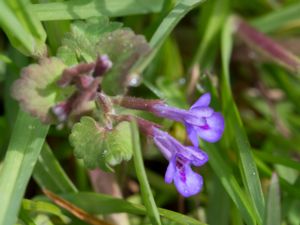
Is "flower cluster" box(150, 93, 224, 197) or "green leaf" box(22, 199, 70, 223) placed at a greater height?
"flower cluster" box(150, 93, 224, 197)

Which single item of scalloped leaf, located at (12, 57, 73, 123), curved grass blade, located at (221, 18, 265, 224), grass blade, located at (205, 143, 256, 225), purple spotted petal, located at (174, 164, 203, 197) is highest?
scalloped leaf, located at (12, 57, 73, 123)

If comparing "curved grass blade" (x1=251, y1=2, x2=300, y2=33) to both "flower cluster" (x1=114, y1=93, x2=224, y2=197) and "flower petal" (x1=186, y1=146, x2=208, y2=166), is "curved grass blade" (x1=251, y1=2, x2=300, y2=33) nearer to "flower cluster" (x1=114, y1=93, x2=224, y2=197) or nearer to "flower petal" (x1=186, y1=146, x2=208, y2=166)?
"flower cluster" (x1=114, y1=93, x2=224, y2=197)

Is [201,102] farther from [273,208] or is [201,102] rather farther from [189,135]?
[273,208]

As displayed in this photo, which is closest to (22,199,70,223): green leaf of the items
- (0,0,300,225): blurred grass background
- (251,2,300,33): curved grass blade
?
(0,0,300,225): blurred grass background

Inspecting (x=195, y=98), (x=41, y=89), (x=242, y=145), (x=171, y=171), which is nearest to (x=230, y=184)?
(x=242, y=145)

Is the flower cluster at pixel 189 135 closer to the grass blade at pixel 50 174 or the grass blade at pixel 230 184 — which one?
the grass blade at pixel 230 184

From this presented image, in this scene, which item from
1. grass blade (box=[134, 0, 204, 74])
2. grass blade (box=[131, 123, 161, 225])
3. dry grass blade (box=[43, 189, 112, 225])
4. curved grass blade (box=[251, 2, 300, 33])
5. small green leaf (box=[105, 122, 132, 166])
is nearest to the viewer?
grass blade (box=[131, 123, 161, 225])
